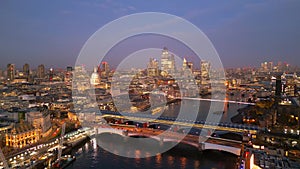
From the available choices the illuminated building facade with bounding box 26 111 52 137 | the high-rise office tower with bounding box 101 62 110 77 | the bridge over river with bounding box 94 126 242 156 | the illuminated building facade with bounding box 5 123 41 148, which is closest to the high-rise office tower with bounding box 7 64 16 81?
the high-rise office tower with bounding box 101 62 110 77

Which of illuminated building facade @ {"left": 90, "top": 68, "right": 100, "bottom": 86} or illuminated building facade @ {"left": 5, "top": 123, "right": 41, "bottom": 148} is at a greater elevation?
illuminated building facade @ {"left": 90, "top": 68, "right": 100, "bottom": 86}

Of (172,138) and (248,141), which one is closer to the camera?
(248,141)

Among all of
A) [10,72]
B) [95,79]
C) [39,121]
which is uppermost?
[10,72]

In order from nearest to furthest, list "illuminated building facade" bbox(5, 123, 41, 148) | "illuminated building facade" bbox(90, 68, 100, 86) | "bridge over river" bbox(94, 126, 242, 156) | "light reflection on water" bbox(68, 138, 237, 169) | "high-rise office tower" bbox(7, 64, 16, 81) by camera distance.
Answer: "light reflection on water" bbox(68, 138, 237, 169) → "bridge over river" bbox(94, 126, 242, 156) → "illuminated building facade" bbox(5, 123, 41, 148) → "illuminated building facade" bbox(90, 68, 100, 86) → "high-rise office tower" bbox(7, 64, 16, 81)

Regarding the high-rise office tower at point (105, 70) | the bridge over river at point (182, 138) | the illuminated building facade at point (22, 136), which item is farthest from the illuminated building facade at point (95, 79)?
the illuminated building facade at point (22, 136)

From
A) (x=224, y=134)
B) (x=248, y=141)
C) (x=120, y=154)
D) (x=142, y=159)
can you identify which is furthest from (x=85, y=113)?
(x=248, y=141)

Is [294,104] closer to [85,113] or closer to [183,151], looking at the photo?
[183,151]

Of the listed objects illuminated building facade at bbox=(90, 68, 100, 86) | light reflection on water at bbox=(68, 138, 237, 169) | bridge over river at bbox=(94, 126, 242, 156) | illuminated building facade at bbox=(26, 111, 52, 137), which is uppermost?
illuminated building facade at bbox=(90, 68, 100, 86)

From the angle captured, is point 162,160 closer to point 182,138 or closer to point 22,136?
point 182,138

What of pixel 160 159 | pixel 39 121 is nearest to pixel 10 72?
pixel 39 121

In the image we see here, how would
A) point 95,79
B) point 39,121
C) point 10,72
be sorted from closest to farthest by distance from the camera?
point 39,121, point 95,79, point 10,72

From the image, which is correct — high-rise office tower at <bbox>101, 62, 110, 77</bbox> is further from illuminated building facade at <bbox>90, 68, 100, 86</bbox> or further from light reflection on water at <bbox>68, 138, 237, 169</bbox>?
light reflection on water at <bbox>68, 138, 237, 169</bbox>
